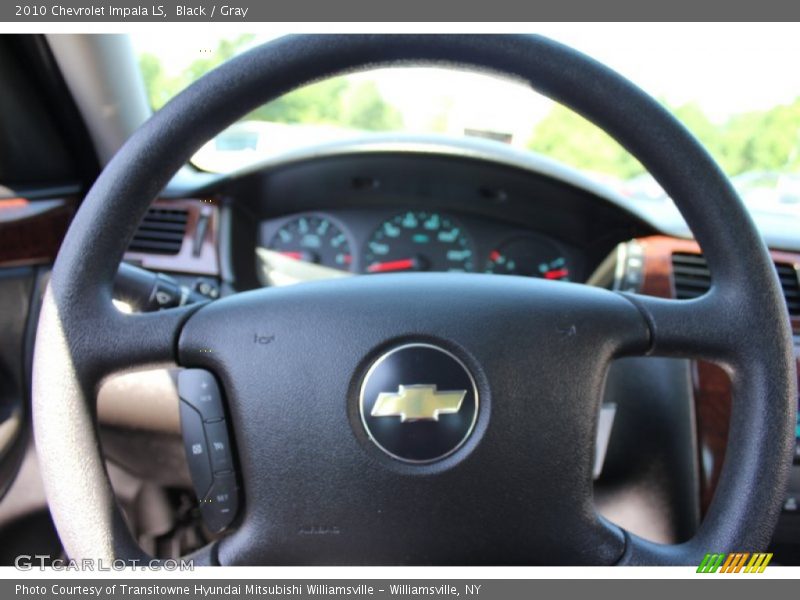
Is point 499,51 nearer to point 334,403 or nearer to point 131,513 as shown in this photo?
point 334,403

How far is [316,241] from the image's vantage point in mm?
2307

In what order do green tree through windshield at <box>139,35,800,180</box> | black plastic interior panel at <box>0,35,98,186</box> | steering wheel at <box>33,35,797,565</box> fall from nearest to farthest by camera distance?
steering wheel at <box>33,35,797,565</box> < green tree through windshield at <box>139,35,800,180</box> < black plastic interior panel at <box>0,35,98,186</box>

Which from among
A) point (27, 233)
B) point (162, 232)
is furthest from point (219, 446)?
point (162, 232)

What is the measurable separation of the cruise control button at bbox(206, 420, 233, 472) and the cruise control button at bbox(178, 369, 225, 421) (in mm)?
12

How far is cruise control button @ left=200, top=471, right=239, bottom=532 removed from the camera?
86 cm

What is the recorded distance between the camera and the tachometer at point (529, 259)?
2.18m

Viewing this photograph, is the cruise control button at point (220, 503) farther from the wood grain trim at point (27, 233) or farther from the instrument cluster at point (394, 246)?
the instrument cluster at point (394, 246)

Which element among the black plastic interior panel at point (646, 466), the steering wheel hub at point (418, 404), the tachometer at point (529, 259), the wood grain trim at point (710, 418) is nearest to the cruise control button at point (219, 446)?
the steering wheel hub at point (418, 404)

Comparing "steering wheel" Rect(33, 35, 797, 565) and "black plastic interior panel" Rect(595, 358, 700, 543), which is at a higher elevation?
"steering wheel" Rect(33, 35, 797, 565)

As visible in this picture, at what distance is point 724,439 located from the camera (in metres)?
1.37

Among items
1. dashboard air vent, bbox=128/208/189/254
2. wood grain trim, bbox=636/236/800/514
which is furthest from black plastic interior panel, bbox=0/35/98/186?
wood grain trim, bbox=636/236/800/514

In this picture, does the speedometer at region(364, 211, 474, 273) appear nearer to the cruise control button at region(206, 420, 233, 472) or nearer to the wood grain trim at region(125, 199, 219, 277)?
the wood grain trim at region(125, 199, 219, 277)

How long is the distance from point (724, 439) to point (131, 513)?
3.98 ft

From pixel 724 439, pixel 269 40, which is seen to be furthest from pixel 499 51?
pixel 724 439
